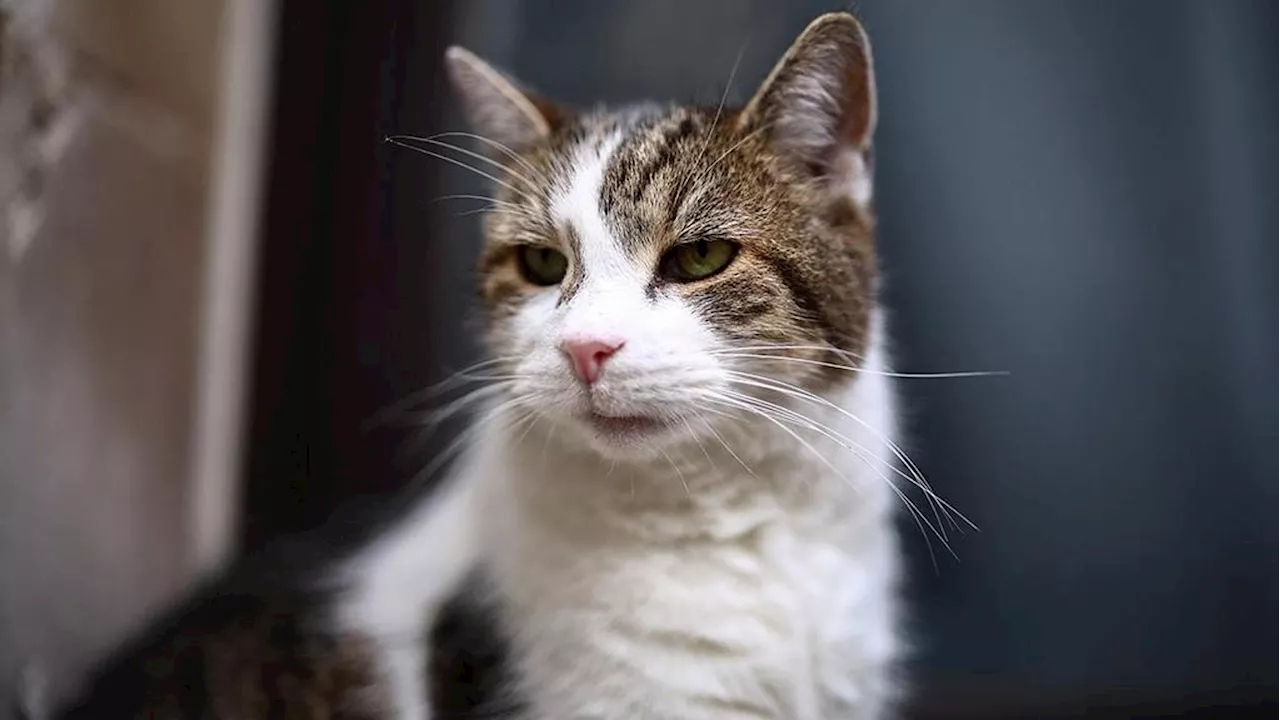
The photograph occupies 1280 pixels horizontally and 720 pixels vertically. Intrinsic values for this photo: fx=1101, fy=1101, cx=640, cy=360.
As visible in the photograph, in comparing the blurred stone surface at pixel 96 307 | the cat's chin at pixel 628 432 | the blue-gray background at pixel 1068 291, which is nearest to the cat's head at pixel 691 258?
the cat's chin at pixel 628 432

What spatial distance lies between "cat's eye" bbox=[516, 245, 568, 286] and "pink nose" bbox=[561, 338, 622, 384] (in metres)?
0.18

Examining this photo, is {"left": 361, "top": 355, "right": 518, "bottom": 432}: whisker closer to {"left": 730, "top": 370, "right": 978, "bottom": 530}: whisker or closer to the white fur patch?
the white fur patch

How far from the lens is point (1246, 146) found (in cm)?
161

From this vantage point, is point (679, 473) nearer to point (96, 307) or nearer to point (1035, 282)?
point (1035, 282)

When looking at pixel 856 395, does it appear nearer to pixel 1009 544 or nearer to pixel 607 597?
pixel 607 597

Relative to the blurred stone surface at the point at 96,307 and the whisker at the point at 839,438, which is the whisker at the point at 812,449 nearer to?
the whisker at the point at 839,438

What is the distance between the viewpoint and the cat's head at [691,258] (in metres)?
1.06

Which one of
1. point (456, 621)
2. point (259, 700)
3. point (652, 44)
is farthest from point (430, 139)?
point (259, 700)

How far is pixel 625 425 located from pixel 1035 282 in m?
0.93

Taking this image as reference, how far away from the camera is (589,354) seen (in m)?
1.02

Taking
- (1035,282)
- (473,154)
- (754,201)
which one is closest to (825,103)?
(754,201)

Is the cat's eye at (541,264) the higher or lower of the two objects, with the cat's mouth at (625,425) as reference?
higher

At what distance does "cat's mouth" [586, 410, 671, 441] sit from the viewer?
1.08 meters

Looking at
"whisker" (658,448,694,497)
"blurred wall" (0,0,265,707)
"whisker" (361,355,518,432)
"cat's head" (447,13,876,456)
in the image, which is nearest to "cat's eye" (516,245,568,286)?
"cat's head" (447,13,876,456)
